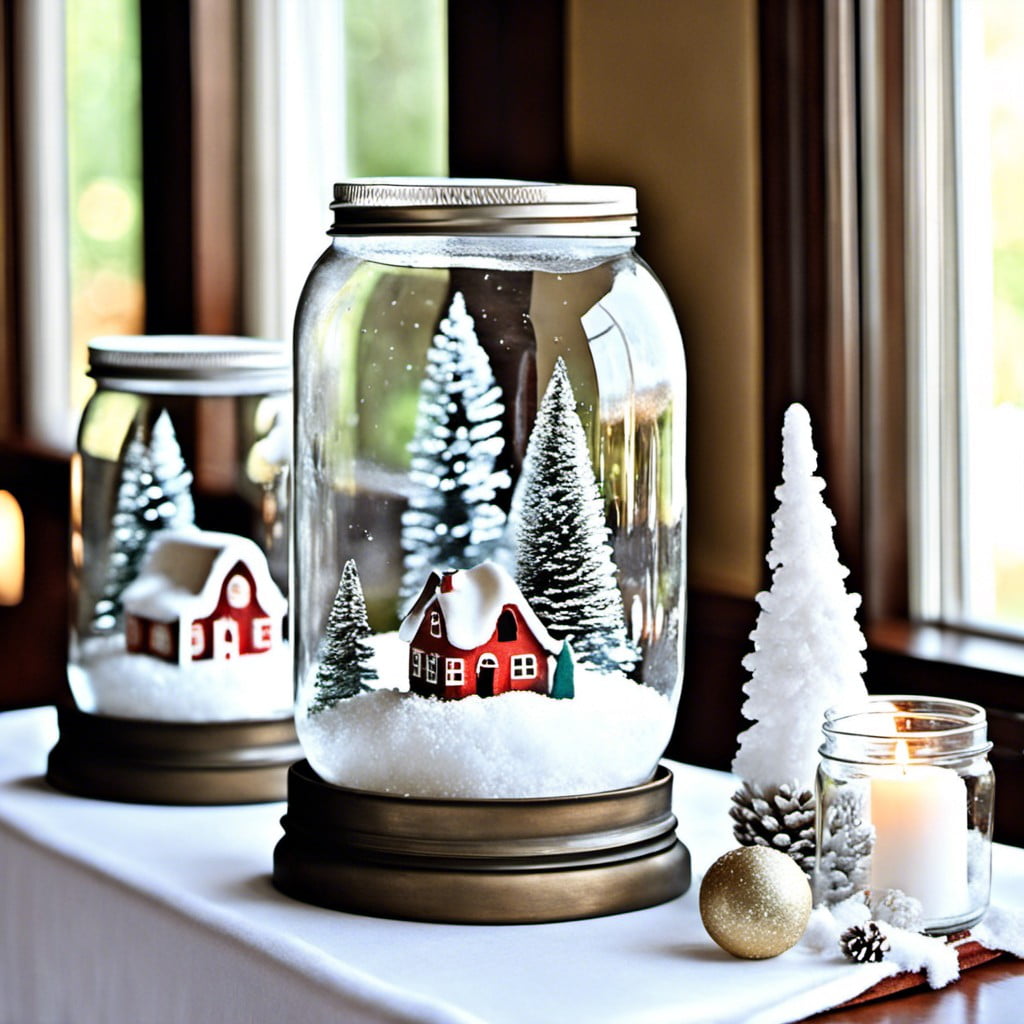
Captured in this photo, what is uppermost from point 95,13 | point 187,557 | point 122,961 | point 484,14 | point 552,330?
point 95,13

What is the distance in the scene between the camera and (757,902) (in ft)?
2.98

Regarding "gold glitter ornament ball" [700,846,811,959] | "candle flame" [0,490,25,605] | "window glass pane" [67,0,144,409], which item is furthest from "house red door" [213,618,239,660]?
"candle flame" [0,490,25,605]

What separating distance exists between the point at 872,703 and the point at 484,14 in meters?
1.18

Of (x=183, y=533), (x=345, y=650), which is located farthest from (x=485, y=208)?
(x=183, y=533)

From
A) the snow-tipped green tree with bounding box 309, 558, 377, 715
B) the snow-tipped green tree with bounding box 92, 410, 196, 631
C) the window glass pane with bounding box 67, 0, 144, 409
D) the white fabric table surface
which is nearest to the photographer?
the white fabric table surface

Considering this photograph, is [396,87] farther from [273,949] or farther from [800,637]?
[273,949]

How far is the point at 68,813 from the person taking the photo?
128cm

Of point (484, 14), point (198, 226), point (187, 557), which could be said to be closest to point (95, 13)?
point (198, 226)

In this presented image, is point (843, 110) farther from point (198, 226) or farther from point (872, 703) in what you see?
point (198, 226)

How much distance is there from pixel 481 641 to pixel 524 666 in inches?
1.3

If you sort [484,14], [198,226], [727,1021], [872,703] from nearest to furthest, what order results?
[727,1021] < [872,703] < [484,14] < [198,226]

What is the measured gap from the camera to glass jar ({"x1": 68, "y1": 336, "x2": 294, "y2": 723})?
1371mm

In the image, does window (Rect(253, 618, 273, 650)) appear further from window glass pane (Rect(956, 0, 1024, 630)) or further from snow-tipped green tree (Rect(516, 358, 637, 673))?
window glass pane (Rect(956, 0, 1024, 630))

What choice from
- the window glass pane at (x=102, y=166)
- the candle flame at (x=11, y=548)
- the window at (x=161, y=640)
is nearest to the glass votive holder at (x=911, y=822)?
the window at (x=161, y=640)
